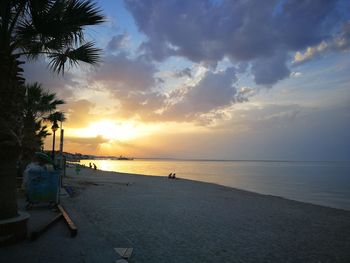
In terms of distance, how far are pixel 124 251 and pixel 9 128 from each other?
327 cm

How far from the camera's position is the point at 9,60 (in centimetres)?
538

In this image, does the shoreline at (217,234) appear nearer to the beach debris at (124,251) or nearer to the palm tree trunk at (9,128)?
the beach debris at (124,251)

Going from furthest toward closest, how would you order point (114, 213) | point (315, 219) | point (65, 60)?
point (315, 219)
point (114, 213)
point (65, 60)

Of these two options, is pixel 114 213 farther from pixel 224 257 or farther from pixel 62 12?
pixel 62 12

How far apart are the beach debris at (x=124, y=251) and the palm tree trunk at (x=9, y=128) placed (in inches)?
90.0

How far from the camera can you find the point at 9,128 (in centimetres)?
529

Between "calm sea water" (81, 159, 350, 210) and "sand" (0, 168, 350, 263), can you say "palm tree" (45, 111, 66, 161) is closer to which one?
"sand" (0, 168, 350, 263)

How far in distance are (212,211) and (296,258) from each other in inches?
211

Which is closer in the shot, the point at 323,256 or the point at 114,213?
the point at 323,256

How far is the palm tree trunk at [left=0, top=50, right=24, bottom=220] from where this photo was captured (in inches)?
206

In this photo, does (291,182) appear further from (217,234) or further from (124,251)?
(124,251)

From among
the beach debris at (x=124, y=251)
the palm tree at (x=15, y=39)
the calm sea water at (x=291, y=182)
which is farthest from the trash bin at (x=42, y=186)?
the calm sea water at (x=291, y=182)

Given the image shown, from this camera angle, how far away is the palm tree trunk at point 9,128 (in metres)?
5.23

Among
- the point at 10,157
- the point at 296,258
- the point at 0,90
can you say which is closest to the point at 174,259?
the point at 296,258
